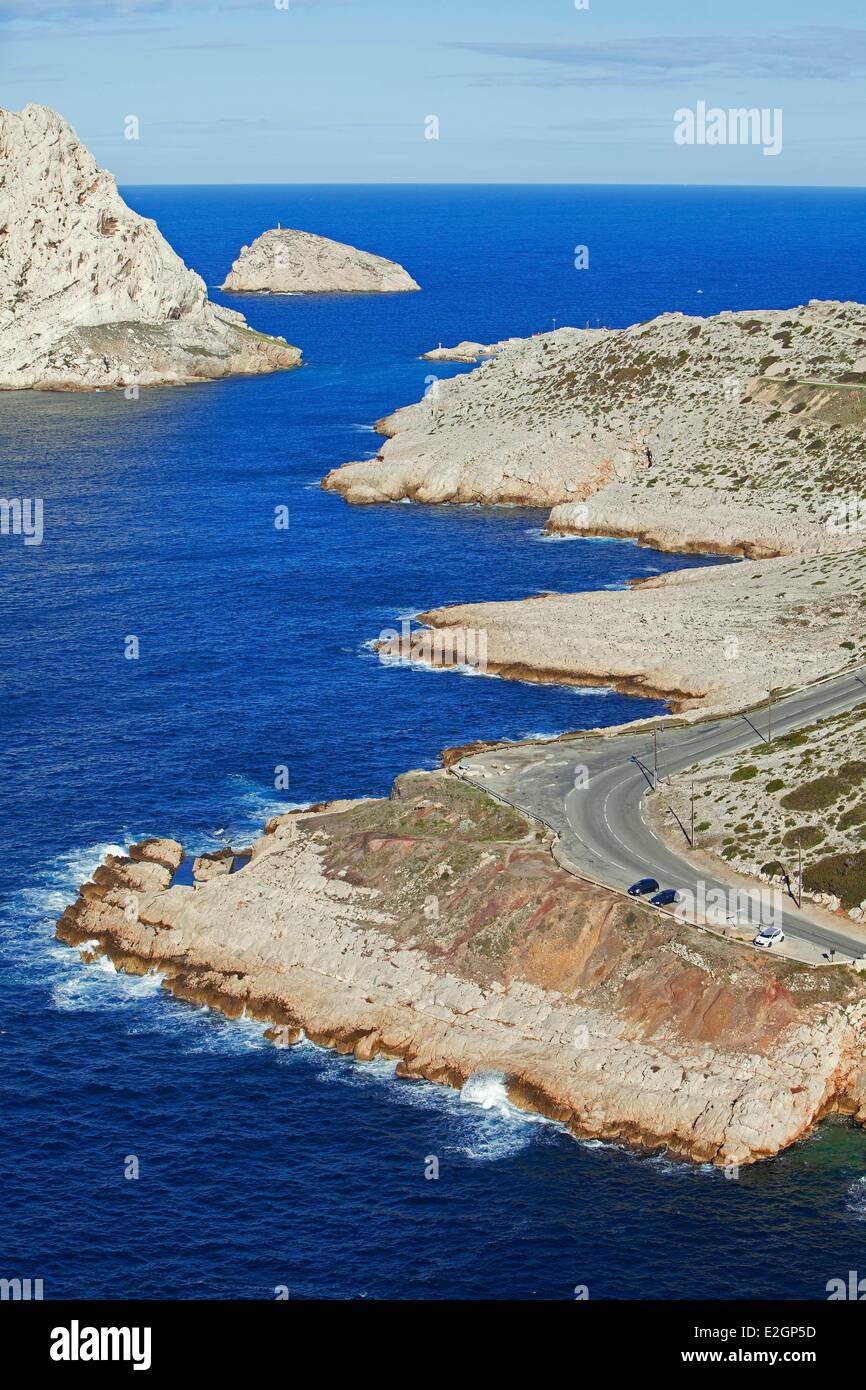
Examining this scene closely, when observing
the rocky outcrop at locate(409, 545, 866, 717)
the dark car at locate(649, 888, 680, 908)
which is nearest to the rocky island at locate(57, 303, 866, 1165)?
the rocky outcrop at locate(409, 545, 866, 717)

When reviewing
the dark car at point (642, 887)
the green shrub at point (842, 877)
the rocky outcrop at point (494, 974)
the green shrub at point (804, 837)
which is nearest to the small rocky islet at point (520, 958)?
the rocky outcrop at point (494, 974)

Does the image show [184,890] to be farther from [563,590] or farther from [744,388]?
[744,388]

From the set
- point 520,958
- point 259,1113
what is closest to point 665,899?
point 520,958

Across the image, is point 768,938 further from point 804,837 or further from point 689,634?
point 689,634

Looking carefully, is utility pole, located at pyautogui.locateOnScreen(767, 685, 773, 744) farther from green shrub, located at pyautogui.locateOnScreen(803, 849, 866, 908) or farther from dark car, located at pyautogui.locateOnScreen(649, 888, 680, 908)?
dark car, located at pyautogui.locateOnScreen(649, 888, 680, 908)

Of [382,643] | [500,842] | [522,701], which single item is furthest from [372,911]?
[382,643]

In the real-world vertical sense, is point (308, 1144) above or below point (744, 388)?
below
